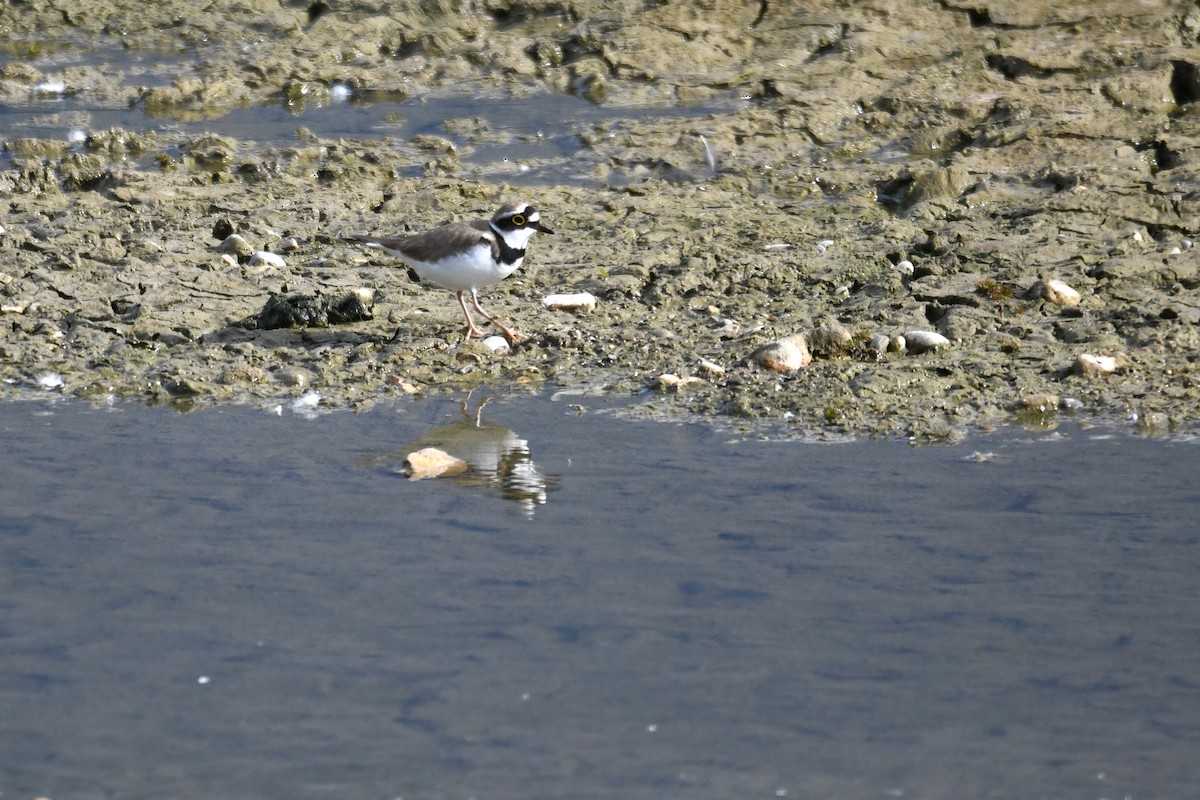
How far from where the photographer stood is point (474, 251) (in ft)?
26.1

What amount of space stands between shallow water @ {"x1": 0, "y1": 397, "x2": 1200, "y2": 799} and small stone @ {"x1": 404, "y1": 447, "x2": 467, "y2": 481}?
0.30 ft

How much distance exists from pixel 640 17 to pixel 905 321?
209 inches

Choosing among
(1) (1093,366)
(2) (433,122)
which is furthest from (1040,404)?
(2) (433,122)

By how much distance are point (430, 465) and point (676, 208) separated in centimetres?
389

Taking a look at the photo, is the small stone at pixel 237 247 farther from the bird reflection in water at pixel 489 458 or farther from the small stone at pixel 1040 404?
the small stone at pixel 1040 404

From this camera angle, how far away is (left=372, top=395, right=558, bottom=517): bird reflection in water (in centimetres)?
633

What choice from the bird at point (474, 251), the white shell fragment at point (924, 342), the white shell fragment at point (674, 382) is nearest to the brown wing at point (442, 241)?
the bird at point (474, 251)

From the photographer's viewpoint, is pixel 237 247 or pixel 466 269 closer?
→ pixel 466 269

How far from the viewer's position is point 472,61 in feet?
41.0

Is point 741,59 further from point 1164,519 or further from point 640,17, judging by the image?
point 1164,519

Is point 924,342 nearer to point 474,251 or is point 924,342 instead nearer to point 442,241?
point 474,251

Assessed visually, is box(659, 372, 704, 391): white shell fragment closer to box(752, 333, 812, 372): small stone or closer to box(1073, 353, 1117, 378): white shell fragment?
box(752, 333, 812, 372): small stone

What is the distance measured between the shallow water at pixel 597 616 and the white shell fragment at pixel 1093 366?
636 millimetres

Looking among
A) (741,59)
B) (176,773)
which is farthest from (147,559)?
(741,59)
